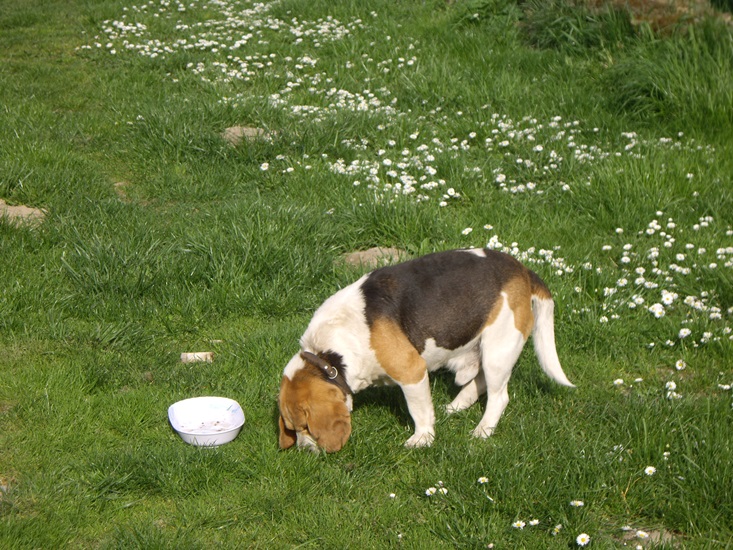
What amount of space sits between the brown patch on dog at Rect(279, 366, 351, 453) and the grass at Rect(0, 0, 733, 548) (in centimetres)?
16

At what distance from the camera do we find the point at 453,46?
9664 mm

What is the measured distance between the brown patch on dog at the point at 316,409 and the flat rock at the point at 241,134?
4.06 m

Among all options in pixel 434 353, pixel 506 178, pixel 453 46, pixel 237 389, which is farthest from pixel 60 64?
Answer: pixel 434 353

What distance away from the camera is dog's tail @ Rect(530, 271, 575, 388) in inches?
185

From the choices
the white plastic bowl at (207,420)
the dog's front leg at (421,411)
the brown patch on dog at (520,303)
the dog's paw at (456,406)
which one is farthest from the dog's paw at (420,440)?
the white plastic bowl at (207,420)

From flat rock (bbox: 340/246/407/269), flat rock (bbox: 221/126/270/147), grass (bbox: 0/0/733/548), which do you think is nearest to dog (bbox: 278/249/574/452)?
grass (bbox: 0/0/733/548)

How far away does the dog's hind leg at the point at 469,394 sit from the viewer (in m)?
4.81

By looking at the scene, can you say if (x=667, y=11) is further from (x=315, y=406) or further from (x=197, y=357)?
(x=315, y=406)

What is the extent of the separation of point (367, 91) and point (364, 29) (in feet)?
6.30

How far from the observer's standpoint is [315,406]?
13.3 ft

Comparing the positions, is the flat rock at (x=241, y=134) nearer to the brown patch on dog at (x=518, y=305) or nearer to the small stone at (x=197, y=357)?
the small stone at (x=197, y=357)

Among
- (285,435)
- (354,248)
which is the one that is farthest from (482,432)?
(354,248)

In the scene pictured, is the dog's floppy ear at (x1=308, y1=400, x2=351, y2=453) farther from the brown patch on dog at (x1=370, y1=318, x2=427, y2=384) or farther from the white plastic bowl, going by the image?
the white plastic bowl

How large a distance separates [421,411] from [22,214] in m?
3.87
